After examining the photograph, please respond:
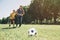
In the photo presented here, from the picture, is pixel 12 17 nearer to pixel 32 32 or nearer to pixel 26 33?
pixel 26 33

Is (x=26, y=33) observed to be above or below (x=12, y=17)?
below

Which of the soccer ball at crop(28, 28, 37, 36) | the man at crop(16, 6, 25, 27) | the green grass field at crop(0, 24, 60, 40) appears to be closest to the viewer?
the green grass field at crop(0, 24, 60, 40)

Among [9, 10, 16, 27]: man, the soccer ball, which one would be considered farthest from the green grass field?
[9, 10, 16, 27]: man

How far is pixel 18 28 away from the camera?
42.2 feet

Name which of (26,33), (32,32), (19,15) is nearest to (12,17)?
(19,15)

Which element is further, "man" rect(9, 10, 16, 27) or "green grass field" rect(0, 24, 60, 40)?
"man" rect(9, 10, 16, 27)

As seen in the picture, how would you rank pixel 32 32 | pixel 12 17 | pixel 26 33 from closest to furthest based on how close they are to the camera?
pixel 32 32
pixel 26 33
pixel 12 17

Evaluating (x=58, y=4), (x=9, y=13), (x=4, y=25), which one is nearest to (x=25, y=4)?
(x=9, y=13)

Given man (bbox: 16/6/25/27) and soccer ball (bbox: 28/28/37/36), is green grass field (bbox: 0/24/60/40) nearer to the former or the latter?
soccer ball (bbox: 28/28/37/36)

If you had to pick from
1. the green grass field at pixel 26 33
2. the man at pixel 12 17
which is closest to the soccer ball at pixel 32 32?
the green grass field at pixel 26 33

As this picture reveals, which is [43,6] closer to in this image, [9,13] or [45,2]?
[45,2]

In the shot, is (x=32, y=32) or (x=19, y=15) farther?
(x=19, y=15)

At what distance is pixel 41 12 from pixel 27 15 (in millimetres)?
898

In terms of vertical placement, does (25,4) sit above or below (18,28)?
above
